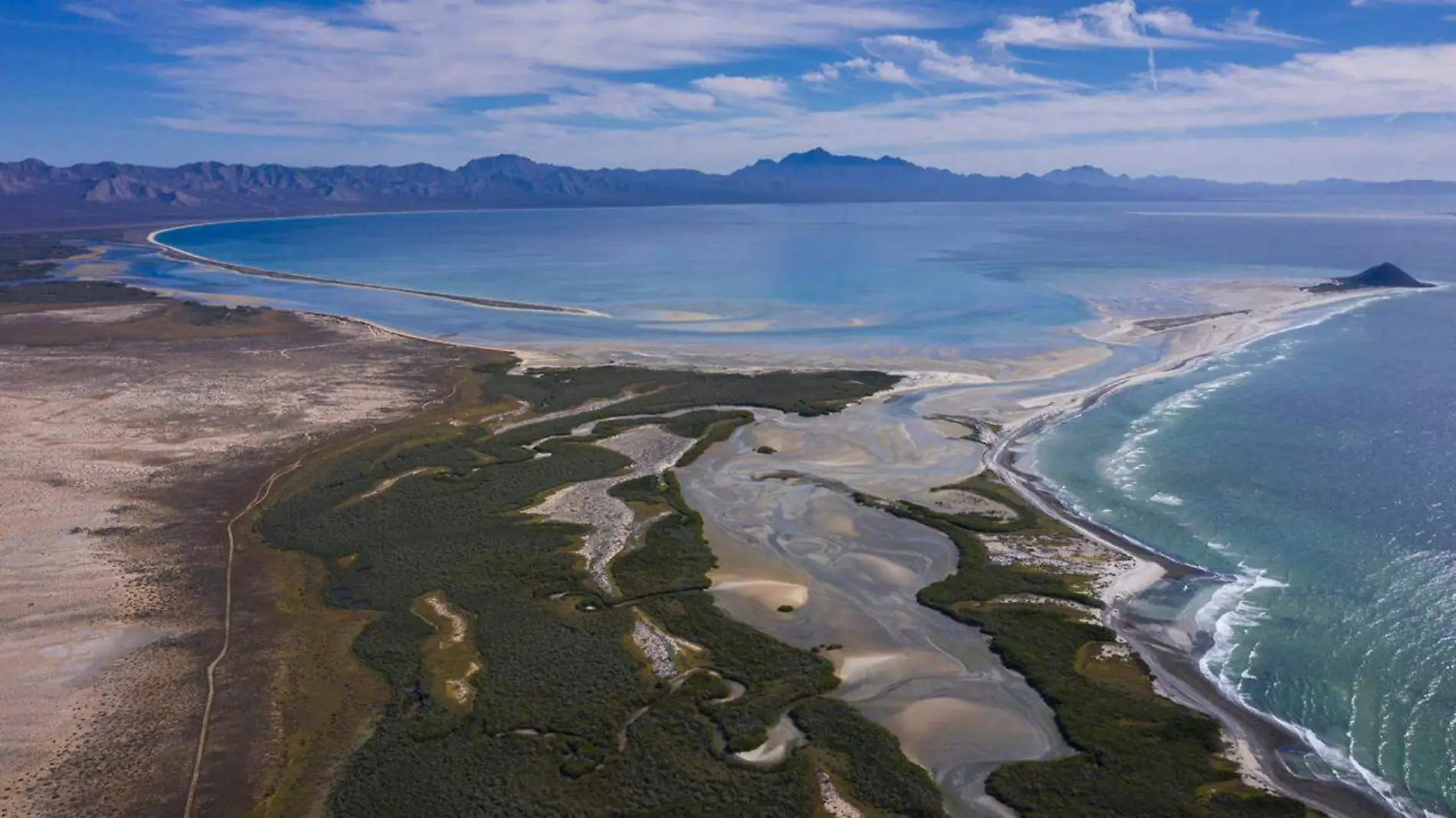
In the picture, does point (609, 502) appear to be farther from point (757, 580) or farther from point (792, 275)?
point (792, 275)

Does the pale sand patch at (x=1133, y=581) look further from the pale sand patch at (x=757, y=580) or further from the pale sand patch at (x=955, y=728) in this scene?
the pale sand patch at (x=757, y=580)

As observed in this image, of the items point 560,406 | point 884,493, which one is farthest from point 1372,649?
point 560,406

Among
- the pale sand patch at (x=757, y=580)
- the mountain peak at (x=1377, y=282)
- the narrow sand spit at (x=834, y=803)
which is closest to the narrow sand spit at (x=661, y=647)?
the pale sand patch at (x=757, y=580)

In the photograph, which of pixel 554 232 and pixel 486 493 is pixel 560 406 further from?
pixel 554 232

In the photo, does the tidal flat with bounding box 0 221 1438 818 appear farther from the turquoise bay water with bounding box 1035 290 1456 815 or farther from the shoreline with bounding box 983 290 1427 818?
the turquoise bay water with bounding box 1035 290 1456 815

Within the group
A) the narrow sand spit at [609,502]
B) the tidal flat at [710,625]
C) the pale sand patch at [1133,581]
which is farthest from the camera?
the narrow sand spit at [609,502]

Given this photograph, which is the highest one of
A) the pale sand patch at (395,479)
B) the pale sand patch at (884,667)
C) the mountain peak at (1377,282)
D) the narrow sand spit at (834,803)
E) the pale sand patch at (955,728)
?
the mountain peak at (1377,282)

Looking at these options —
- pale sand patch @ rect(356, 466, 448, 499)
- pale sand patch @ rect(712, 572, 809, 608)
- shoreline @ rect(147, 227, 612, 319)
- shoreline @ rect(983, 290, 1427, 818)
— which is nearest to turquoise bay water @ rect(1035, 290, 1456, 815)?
shoreline @ rect(983, 290, 1427, 818)
